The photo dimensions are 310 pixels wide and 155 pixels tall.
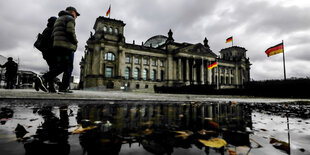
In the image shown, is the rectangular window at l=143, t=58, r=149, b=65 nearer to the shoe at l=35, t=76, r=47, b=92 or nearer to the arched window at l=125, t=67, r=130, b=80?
the arched window at l=125, t=67, r=130, b=80

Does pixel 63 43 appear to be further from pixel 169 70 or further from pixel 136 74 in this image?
pixel 169 70

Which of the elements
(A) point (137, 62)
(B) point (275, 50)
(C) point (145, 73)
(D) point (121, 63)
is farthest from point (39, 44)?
(C) point (145, 73)

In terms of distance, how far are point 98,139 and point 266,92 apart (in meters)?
18.9

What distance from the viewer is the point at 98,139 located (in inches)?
36.1

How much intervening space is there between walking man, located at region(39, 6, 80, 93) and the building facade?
2475cm

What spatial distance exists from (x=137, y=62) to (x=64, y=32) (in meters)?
33.4

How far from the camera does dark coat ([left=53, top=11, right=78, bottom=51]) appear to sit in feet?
14.6

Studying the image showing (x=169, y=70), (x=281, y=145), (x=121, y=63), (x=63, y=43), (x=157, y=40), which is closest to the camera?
(x=281, y=145)

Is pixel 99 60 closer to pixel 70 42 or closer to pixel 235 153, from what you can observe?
pixel 70 42

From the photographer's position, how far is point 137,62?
37.8m

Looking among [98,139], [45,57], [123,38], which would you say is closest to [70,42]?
[45,57]

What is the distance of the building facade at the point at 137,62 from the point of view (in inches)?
1280

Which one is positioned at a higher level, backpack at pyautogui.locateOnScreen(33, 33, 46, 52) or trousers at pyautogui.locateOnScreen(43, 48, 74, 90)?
backpack at pyautogui.locateOnScreen(33, 33, 46, 52)

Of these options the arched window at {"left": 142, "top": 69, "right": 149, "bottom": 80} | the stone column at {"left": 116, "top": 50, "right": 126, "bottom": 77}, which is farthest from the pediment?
the stone column at {"left": 116, "top": 50, "right": 126, "bottom": 77}
